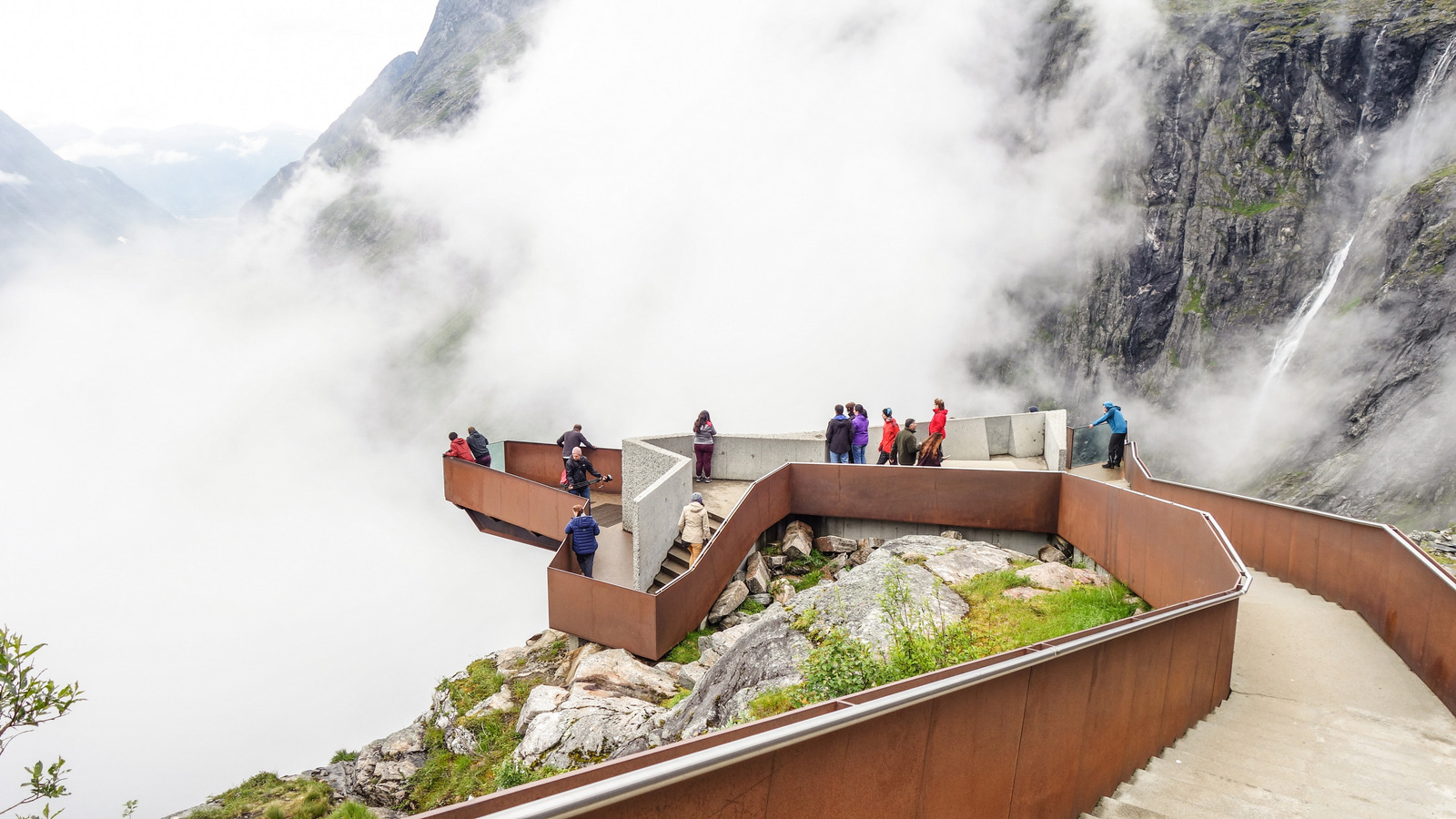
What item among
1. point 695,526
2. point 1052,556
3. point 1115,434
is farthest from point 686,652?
point 1115,434

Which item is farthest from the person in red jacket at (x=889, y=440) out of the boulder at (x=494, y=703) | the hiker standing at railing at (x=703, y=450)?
the boulder at (x=494, y=703)

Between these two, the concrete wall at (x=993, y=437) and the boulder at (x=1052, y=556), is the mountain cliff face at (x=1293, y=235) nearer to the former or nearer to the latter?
the concrete wall at (x=993, y=437)

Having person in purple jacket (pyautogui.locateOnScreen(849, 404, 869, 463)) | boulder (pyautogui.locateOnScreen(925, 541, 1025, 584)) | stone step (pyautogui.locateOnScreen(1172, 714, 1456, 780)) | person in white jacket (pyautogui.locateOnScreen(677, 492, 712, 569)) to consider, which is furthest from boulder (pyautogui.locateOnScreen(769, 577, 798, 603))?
stone step (pyautogui.locateOnScreen(1172, 714, 1456, 780))

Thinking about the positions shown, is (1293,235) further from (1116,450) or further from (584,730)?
(584,730)

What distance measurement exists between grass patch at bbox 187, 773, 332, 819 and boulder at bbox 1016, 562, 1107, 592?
11.5m

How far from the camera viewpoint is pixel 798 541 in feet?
50.9

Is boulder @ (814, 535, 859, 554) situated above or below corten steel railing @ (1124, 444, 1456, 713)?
below

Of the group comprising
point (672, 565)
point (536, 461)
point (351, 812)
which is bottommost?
point (351, 812)

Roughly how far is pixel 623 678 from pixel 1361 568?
384 inches

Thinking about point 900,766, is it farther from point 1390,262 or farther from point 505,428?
point 505,428

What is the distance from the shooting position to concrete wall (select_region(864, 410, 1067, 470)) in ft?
68.0

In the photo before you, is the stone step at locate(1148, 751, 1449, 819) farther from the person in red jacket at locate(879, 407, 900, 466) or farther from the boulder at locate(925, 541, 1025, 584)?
the person in red jacket at locate(879, 407, 900, 466)

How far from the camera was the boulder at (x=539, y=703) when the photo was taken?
11.5 meters

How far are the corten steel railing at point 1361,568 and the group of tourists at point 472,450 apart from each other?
49.4 ft
